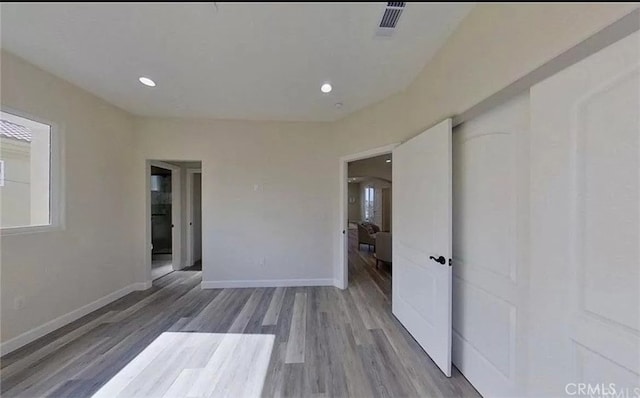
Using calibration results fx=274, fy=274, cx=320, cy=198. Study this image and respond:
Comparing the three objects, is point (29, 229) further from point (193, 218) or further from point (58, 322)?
point (193, 218)

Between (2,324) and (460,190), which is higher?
(460,190)

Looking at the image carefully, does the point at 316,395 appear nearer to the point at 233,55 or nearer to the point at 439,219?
the point at 439,219

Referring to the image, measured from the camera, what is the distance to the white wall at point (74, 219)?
8.49 feet

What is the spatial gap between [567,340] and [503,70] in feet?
4.79

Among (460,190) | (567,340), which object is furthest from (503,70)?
(567,340)

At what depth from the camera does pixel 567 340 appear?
1.29 metres

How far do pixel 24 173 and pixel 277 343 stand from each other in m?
3.11

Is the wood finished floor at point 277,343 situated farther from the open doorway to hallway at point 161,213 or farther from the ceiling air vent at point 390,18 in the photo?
the open doorway to hallway at point 161,213

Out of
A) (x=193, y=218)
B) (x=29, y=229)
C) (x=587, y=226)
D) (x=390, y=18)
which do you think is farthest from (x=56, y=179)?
(x=587, y=226)

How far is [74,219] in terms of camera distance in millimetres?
3250

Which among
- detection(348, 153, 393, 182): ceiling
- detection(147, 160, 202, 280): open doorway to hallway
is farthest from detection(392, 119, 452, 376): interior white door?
detection(348, 153, 393, 182): ceiling

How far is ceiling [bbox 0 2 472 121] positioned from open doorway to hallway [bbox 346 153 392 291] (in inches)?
78.8

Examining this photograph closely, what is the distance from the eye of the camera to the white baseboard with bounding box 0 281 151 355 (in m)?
2.53

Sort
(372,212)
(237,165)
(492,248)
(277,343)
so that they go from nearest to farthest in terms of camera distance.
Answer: (492,248)
(277,343)
(237,165)
(372,212)
